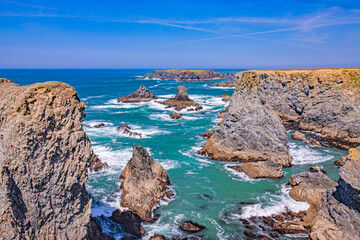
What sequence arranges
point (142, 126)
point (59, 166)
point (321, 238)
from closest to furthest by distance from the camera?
point (59, 166) → point (321, 238) → point (142, 126)

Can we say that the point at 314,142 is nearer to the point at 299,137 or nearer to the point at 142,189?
the point at 299,137

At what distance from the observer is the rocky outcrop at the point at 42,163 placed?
39.8 ft

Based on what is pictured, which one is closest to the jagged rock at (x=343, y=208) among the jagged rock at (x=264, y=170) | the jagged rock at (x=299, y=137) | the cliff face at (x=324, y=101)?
the jagged rock at (x=264, y=170)

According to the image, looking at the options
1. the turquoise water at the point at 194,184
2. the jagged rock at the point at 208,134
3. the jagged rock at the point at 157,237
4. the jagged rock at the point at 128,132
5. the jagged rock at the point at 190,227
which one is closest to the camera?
the jagged rock at the point at 157,237

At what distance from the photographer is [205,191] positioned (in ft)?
98.4

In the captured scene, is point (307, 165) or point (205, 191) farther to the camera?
point (307, 165)

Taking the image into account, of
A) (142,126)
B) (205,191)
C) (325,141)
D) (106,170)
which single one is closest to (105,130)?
(142,126)

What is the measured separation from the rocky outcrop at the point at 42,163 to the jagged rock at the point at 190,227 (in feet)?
33.8

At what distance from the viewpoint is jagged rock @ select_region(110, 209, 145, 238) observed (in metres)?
21.5

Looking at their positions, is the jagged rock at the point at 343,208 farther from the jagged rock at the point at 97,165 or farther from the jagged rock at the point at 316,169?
the jagged rock at the point at 97,165

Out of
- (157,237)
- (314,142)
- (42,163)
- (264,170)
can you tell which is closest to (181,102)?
(314,142)

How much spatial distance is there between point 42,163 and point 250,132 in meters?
30.5

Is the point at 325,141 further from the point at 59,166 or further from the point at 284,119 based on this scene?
the point at 59,166

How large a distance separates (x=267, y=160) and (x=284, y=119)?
33.4m
